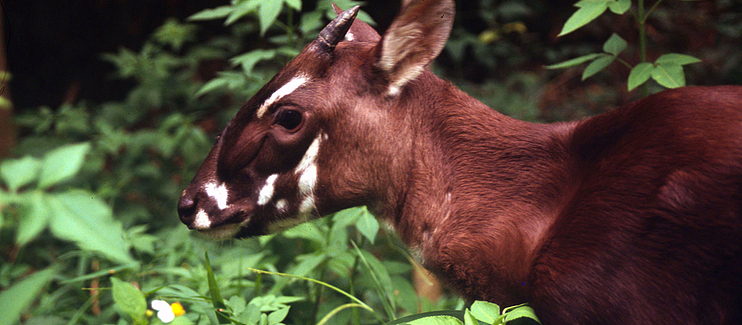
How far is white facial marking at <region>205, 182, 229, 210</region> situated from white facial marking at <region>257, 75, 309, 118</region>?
0.29 m

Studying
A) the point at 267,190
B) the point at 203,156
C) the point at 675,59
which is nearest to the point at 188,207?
the point at 267,190

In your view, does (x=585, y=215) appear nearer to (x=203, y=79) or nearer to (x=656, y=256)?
(x=656, y=256)

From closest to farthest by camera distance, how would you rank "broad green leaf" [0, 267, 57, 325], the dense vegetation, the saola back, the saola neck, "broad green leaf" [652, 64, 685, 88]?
1. "broad green leaf" [0, 267, 57, 325]
2. the saola back
3. the dense vegetation
4. the saola neck
5. "broad green leaf" [652, 64, 685, 88]

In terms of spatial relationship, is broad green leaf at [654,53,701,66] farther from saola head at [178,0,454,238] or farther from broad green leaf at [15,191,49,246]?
broad green leaf at [15,191,49,246]

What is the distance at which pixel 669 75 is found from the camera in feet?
6.58

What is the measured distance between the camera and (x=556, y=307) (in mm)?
1419

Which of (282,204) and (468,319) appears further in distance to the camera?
(282,204)

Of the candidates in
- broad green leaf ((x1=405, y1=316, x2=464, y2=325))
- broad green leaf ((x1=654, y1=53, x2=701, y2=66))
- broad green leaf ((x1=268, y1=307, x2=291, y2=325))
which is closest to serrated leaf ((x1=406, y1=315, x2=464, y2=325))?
broad green leaf ((x1=405, y1=316, x2=464, y2=325))

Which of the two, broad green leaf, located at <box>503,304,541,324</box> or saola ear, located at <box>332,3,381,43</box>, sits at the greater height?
saola ear, located at <box>332,3,381,43</box>

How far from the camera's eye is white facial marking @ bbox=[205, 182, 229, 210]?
1.87 metres

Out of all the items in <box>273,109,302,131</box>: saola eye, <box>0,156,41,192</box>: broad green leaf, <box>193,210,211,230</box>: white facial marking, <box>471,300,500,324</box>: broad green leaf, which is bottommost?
<box>193,210,211,230</box>: white facial marking

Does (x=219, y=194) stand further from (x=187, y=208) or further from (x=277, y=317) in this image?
(x=277, y=317)

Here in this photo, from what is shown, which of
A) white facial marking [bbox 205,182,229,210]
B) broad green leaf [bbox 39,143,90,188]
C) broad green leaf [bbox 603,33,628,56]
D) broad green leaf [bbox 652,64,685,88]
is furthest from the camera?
broad green leaf [bbox 603,33,628,56]

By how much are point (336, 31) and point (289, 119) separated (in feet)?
1.06
